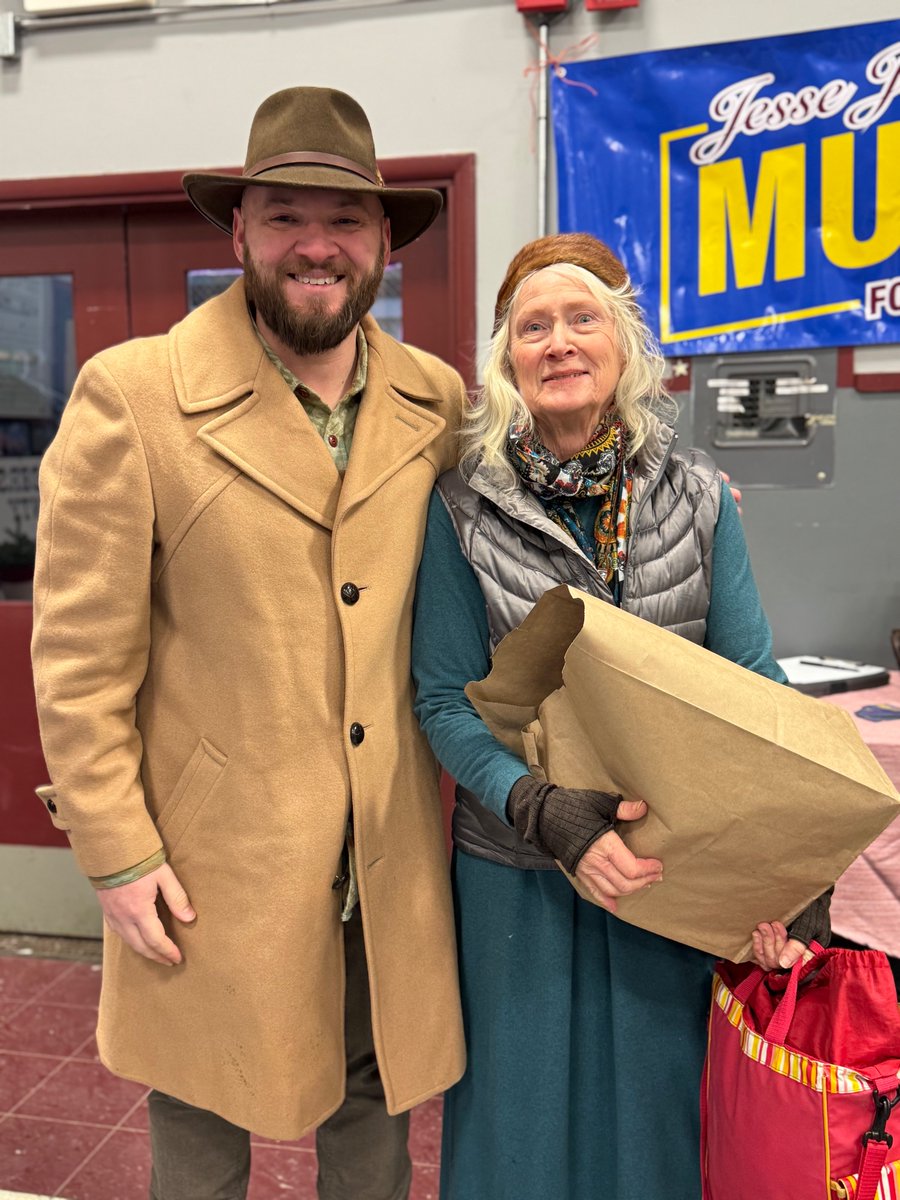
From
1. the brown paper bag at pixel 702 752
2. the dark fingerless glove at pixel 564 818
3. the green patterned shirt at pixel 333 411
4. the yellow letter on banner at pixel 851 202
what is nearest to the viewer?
the brown paper bag at pixel 702 752

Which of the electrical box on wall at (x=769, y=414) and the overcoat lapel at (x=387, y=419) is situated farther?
the electrical box on wall at (x=769, y=414)

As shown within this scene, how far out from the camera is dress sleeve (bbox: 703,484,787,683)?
1396 mm

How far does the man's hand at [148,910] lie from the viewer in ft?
4.60

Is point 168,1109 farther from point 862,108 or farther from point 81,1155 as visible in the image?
point 862,108

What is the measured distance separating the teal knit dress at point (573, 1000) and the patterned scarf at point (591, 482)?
14 cm

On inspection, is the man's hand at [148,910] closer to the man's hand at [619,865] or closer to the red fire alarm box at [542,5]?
the man's hand at [619,865]

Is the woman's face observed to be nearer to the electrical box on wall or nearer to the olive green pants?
the olive green pants

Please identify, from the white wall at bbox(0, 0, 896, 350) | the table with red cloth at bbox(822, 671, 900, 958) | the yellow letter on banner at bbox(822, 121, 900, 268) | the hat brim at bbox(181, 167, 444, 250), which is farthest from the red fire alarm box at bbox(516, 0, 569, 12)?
the table with red cloth at bbox(822, 671, 900, 958)

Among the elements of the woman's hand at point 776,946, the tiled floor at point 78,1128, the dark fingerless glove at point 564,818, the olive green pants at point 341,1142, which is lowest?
the tiled floor at point 78,1128

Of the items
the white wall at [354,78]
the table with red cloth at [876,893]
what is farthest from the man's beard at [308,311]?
the white wall at [354,78]

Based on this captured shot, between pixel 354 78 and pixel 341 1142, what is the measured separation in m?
2.50

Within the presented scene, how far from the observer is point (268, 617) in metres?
1.37

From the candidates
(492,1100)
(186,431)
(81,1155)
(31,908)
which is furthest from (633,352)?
(31,908)

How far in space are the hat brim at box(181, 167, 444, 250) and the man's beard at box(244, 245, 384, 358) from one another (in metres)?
0.10
